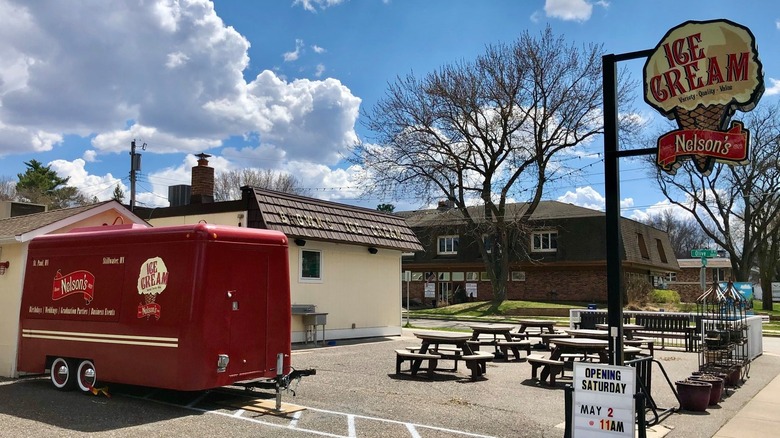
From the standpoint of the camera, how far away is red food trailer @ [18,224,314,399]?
8992mm

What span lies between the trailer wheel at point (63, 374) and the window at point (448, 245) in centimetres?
4071

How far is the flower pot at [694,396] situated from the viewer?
9.69 m

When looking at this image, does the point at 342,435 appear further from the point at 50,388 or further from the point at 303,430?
the point at 50,388

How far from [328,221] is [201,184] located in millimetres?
4315

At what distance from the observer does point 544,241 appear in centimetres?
4656

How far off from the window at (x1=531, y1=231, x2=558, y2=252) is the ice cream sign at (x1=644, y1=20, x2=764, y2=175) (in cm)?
3811

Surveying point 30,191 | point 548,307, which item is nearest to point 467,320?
point 548,307

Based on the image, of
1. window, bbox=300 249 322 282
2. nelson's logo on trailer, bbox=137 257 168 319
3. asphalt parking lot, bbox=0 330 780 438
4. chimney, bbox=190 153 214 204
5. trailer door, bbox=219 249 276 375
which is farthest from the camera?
chimney, bbox=190 153 214 204

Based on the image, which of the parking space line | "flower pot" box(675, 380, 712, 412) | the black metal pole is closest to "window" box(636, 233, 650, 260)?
"flower pot" box(675, 380, 712, 412)

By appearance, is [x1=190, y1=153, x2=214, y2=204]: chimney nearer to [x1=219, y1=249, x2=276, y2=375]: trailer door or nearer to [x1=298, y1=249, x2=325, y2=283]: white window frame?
[x1=298, y1=249, x2=325, y2=283]: white window frame

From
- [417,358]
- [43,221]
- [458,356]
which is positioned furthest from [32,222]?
[458,356]

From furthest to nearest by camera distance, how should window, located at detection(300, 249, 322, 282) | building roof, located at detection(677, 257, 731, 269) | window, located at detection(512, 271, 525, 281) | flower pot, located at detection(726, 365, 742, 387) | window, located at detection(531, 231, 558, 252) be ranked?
1. building roof, located at detection(677, 257, 731, 269)
2. window, located at detection(512, 271, 525, 281)
3. window, located at detection(531, 231, 558, 252)
4. window, located at detection(300, 249, 322, 282)
5. flower pot, located at detection(726, 365, 742, 387)

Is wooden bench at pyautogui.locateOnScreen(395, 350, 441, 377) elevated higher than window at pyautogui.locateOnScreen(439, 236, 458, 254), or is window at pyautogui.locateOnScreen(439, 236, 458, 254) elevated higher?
window at pyautogui.locateOnScreen(439, 236, 458, 254)

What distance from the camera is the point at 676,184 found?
4256cm
